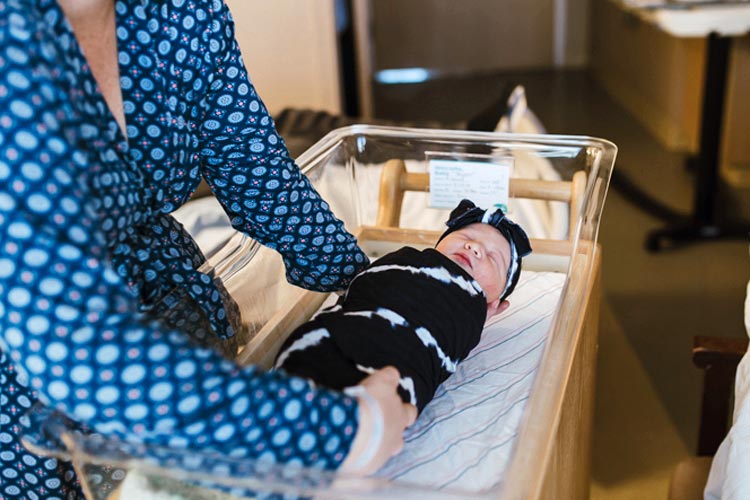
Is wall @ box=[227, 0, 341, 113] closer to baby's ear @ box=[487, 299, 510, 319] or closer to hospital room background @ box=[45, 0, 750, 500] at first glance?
hospital room background @ box=[45, 0, 750, 500]

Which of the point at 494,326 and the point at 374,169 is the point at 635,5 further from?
the point at 494,326

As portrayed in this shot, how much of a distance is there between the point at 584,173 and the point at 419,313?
1.80 feet

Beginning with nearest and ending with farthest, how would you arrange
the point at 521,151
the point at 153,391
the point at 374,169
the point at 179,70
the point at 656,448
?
the point at 153,391 → the point at 179,70 → the point at 521,151 → the point at 374,169 → the point at 656,448

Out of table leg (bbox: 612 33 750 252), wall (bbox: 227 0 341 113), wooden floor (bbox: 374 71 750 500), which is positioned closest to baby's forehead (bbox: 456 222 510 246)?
wooden floor (bbox: 374 71 750 500)

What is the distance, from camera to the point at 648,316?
256 cm

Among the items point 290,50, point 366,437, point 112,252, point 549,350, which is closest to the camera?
point 366,437

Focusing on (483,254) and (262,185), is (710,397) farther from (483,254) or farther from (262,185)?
(262,185)

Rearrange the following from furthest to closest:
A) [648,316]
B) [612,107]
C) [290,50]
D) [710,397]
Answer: [612,107], [290,50], [648,316], [710,397]

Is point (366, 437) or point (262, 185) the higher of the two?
point (262, 185)

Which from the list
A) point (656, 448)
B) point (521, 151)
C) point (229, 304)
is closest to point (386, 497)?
point (229, 304)

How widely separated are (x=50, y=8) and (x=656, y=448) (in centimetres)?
173

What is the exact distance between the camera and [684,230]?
304 cm

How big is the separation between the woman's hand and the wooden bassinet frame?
116 millimetres

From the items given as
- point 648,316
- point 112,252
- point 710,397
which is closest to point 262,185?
point 112,252
